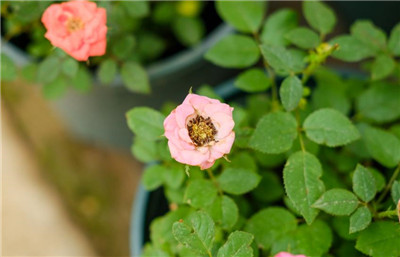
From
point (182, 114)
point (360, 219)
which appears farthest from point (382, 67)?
point (182, 114)

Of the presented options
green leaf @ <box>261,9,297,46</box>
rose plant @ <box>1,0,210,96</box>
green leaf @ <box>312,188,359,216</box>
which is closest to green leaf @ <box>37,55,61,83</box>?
rose plant @ <box>1,0,210,96</box>

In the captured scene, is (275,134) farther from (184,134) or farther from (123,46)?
(123,46)

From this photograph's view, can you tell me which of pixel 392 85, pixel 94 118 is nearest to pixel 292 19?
pixel 392 85

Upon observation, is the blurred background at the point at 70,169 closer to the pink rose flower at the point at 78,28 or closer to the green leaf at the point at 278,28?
the green leaf at the point at 278,28

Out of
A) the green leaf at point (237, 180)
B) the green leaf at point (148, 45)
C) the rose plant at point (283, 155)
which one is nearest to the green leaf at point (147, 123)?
the rose plant at point (283, 155)

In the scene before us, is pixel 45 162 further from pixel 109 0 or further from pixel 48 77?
pixel 109 0

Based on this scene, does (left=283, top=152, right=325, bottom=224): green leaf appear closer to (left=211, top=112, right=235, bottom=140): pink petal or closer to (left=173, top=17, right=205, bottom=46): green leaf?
(left=211, top=112, right=235, bottom=140): pink petal
